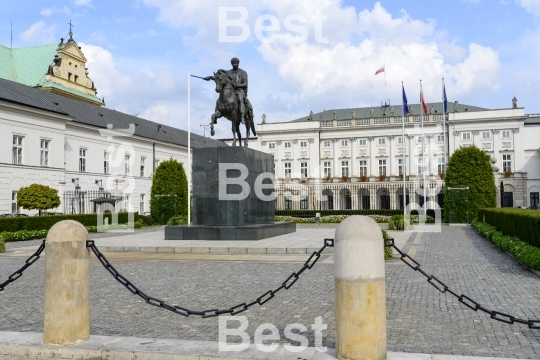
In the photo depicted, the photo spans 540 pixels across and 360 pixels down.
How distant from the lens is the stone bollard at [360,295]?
4.87m

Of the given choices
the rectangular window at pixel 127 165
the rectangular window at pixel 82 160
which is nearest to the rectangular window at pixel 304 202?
the rectangular window at pixel 127 165

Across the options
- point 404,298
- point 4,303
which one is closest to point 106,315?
point 4,303

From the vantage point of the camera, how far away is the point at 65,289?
565 cm

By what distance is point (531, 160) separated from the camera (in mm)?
72500

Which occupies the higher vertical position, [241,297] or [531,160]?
[531,160]

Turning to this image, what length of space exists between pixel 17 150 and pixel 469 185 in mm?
32697

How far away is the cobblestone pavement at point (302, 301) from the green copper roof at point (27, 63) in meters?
53.2

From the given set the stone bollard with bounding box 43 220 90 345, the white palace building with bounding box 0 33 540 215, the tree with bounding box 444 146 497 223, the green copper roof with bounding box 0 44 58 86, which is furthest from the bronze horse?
the green copper roof with bounding box 0 44 58 86

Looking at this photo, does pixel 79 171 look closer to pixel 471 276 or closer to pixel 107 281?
pixel 107 281

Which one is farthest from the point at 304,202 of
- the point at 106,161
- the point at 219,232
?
the point at 219,232

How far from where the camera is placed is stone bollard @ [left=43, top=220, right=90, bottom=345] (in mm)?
5605

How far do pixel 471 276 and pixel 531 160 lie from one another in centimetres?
6932

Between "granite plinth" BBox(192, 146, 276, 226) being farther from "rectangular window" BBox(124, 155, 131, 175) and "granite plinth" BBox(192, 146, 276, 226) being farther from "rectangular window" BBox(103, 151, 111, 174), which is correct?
"rectangular window" BBox(124, 155, 131, 175)

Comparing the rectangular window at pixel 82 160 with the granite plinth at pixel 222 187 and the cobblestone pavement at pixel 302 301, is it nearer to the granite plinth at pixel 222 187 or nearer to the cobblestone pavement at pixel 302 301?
the granite plinth at pixel 222 187
